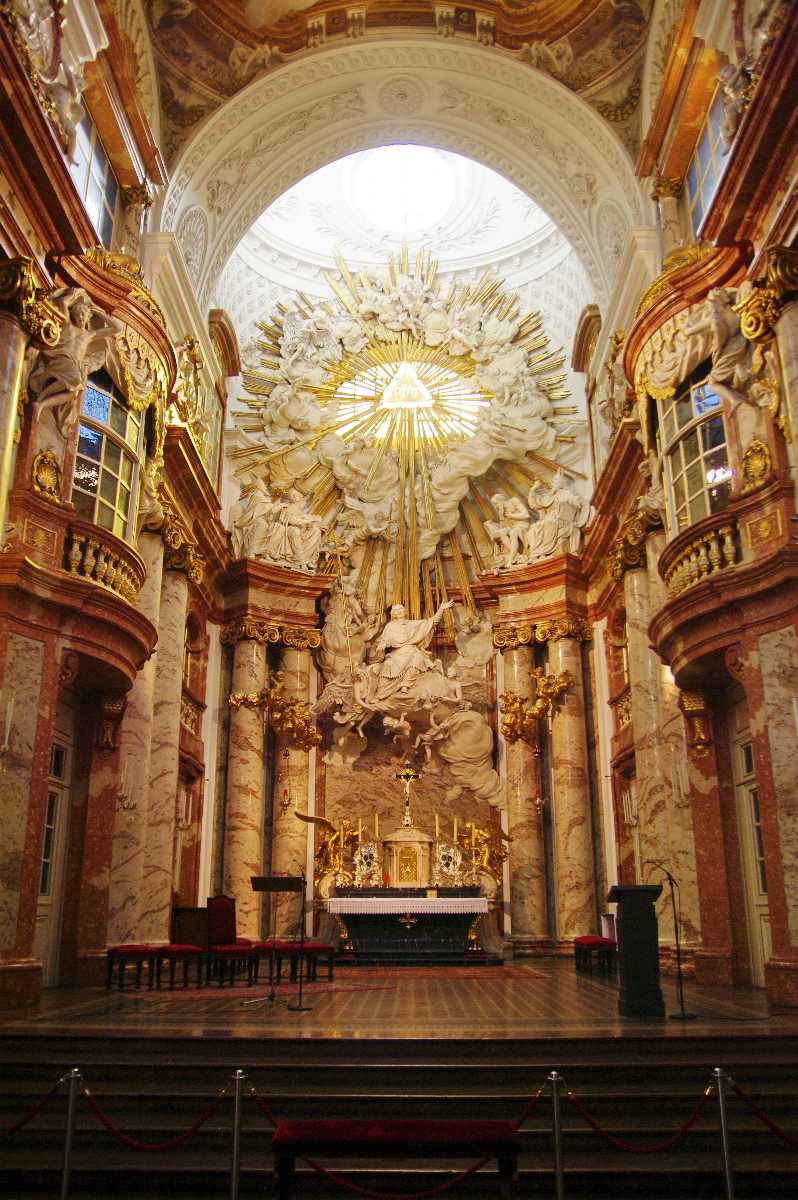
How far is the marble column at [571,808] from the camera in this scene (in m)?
18.6

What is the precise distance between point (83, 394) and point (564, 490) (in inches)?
434

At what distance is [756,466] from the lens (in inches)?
453

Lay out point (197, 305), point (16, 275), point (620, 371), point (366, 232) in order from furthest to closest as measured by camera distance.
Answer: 1. point (366, 232)
2. point (197, 305)
3. point (620, 371)
4. point (16, 275)

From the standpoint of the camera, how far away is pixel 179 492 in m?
17.4

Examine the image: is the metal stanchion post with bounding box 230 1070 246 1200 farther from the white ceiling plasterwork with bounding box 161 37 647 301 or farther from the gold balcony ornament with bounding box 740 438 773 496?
the white ceiling plasterwork with bounding box 161 37 647 301

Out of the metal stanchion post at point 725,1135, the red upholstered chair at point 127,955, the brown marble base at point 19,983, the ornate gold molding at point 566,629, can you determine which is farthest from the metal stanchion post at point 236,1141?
the ornate gold molding at point 566,629

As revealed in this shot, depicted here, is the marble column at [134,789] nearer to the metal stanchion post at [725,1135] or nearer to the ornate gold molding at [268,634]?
the ornate gold molding at [268,634]

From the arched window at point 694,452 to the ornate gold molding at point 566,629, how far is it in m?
6.44

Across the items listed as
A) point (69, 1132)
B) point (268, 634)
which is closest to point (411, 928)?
point (268, 634)

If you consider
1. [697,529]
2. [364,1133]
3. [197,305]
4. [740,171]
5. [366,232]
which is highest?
[366,232]

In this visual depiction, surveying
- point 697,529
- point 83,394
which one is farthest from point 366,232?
point 697,529

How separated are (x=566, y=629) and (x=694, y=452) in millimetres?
7292

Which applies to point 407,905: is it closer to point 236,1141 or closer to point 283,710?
point 283,710

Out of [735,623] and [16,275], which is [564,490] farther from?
[16,275]
